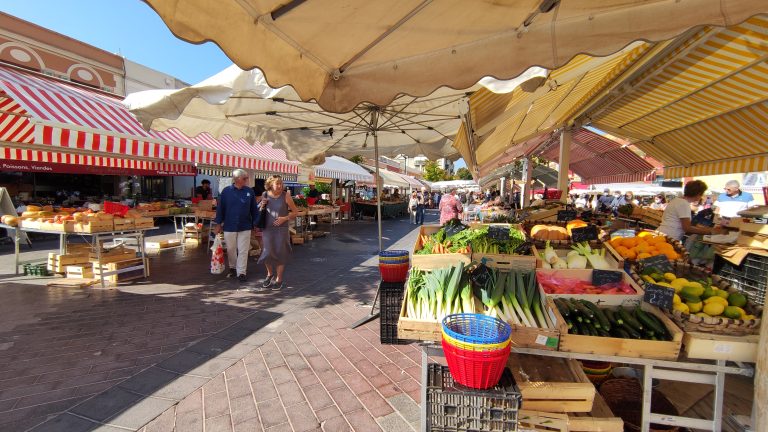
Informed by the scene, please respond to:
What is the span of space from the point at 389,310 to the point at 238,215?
3.94 metres

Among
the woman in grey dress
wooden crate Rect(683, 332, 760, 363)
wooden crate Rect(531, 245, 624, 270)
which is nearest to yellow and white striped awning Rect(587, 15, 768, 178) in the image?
wooden crate Rect(531, 245, 624, 270)

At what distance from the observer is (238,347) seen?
3.77 m

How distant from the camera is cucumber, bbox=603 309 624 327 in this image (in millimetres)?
2223

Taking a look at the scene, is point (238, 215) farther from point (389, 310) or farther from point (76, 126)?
point (389, 310)

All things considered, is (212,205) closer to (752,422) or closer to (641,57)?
(641,57)

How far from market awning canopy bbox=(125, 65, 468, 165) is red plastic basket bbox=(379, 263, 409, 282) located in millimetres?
1945

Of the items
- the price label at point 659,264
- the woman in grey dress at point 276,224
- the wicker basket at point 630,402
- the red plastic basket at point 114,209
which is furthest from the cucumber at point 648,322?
the red plastic basket at point 114,209

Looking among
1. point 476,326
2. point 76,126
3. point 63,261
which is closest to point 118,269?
point 63,261

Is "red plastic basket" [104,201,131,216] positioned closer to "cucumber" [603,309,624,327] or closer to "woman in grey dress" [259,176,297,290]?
"woman in grey dress" [259,176,297,290]

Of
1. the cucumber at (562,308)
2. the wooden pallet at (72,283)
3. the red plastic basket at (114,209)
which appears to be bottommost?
the wooden pallet at (72,283)

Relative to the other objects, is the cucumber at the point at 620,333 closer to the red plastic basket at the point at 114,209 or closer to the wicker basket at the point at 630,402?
the wicker basket at the point at 630,402

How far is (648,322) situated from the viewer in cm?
217

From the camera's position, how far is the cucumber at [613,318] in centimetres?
222

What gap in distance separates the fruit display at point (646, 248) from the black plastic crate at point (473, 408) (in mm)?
2267
